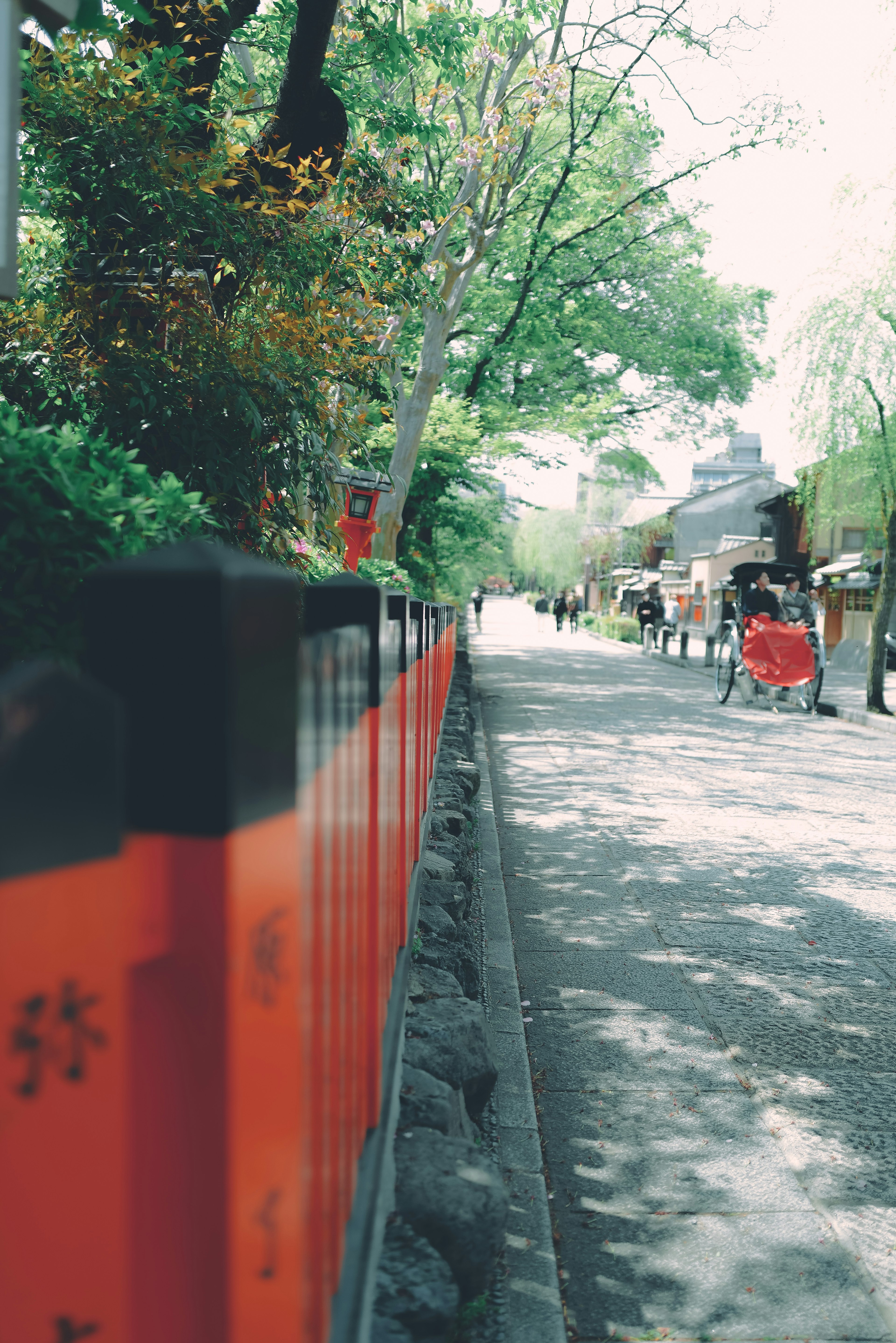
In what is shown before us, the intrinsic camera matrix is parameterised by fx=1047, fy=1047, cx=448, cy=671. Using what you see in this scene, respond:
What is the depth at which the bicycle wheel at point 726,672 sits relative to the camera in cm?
1611

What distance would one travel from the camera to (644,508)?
80.4 m

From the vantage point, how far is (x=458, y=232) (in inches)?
498

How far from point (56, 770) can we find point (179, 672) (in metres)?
0.13

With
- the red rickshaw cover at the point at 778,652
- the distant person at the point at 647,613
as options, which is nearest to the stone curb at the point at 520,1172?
the red rickshaw cover at the point at 778,652

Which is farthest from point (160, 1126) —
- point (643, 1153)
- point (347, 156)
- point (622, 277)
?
point (622, 277)

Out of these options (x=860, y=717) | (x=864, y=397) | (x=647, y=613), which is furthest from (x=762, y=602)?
(x=647, y=613)

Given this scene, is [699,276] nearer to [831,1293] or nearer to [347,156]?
[347,156]

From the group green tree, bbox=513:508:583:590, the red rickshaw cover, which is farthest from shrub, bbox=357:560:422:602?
green tree, bbox=513:508:583:590

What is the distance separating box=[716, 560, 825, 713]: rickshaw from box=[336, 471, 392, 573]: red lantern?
225 inches

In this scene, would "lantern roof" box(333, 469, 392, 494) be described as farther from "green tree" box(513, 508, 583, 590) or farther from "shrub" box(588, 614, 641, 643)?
"green tree" box(513, 508, 583, 590)

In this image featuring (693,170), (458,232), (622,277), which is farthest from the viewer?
(622,277)

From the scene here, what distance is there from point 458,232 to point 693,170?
697 centimetres

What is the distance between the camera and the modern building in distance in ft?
359

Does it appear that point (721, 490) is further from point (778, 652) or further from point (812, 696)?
point (778, 652)
